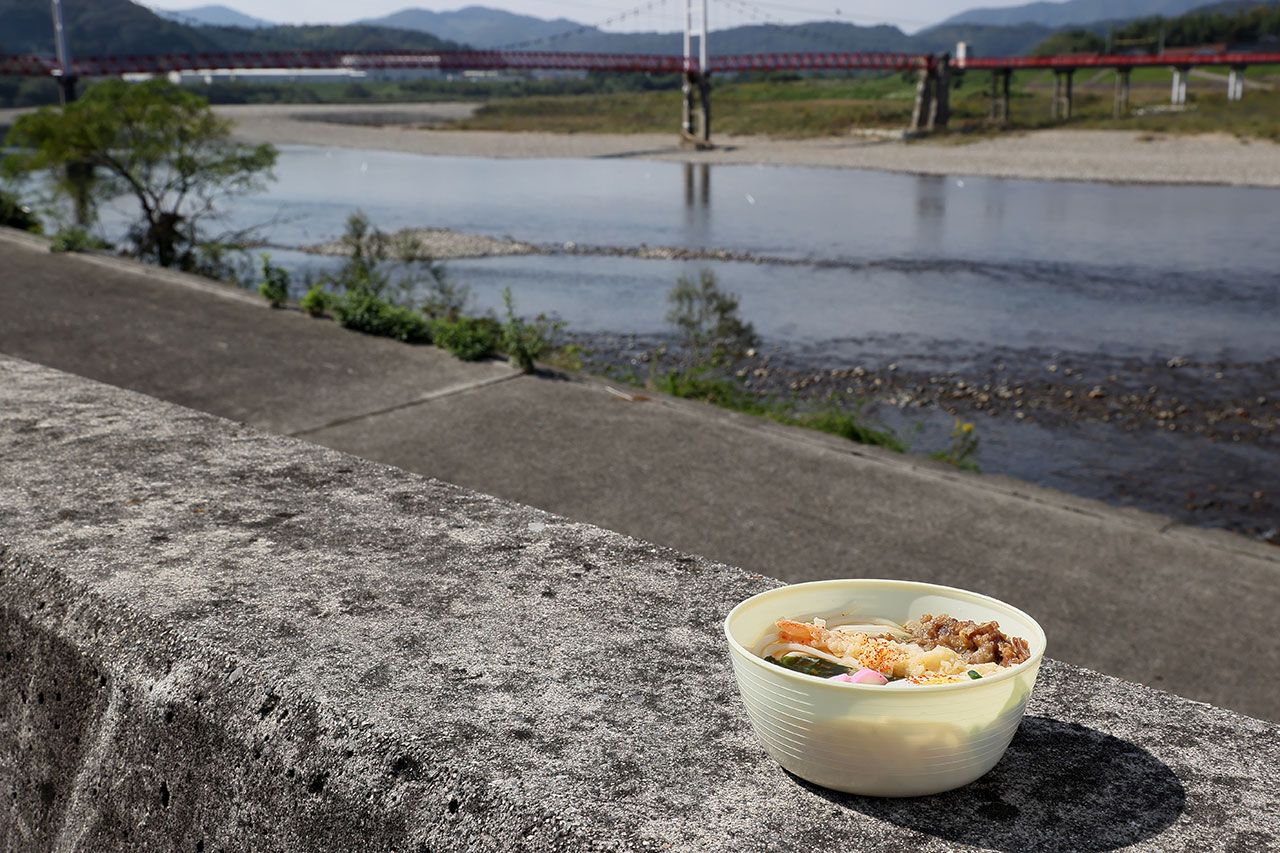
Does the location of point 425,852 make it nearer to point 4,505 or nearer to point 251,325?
point 4,505

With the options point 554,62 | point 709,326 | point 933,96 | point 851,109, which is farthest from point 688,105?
point 709,326

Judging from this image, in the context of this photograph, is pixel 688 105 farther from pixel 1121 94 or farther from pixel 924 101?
pixel 1121 94

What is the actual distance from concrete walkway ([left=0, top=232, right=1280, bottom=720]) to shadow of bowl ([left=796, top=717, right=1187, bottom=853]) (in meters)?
2.55

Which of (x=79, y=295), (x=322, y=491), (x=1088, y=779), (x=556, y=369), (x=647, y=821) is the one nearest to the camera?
(x=647, y=821)

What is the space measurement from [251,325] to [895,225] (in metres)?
17.7

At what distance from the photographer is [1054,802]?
1.25m

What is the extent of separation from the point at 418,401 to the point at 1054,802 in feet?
15.9

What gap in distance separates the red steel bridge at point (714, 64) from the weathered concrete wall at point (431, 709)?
4384 centimetres

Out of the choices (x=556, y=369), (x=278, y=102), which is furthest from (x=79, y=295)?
(x=278, y=102)

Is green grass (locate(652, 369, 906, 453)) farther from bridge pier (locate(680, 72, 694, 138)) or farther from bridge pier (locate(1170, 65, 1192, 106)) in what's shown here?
bridge pier (locate(1170, 65, 1192, 106))

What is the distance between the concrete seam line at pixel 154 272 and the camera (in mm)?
7957

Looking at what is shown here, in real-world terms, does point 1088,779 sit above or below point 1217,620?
above

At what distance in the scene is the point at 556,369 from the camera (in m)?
6.55

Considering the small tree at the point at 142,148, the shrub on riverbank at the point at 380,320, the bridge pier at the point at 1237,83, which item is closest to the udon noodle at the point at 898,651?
the shrub on riverbank at the point at 380,320
